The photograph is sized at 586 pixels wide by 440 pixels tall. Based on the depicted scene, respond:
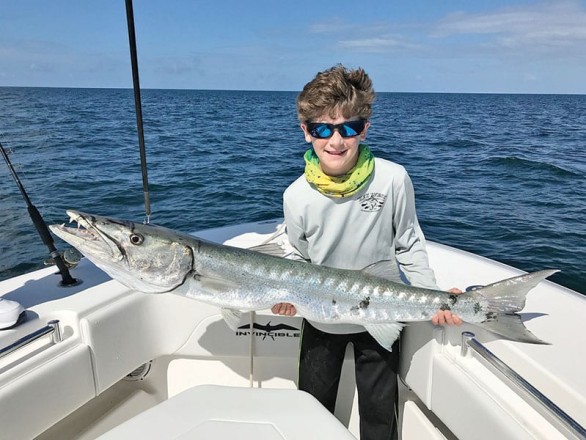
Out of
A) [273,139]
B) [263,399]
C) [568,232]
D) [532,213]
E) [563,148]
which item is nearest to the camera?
[263,399]

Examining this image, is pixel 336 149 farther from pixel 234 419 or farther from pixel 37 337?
pixel 37 337

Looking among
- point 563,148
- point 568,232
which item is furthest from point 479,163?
Answer: point 568,232

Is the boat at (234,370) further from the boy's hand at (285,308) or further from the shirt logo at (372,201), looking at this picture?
the shirt logo at (372,201)

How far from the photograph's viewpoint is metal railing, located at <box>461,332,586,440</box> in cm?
209

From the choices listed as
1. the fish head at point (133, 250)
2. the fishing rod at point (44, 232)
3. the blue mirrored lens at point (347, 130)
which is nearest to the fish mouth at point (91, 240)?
the fish head at point (133, 250)

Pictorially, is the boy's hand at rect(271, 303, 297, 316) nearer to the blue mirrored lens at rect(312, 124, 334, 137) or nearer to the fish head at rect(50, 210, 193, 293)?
the fish head at rect(50, 210, 193, 293)

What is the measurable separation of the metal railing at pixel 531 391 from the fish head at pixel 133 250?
1611mm

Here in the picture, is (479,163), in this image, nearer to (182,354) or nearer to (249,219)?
(249,219)

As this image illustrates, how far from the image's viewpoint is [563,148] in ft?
76.7

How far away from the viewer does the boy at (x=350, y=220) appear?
2752 mm

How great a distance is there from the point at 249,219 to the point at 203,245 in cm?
990

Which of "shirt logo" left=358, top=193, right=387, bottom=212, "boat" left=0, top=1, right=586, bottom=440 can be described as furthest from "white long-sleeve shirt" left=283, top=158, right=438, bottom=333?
"boat" left=0, top=1, right=586, bottom=440

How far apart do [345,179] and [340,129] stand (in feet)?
0.93

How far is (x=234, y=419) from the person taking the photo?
2.45m
